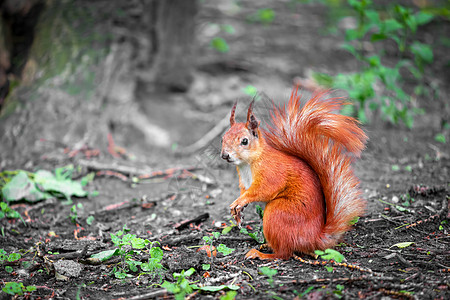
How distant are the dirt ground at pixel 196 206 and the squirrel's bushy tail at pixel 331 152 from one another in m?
0.20

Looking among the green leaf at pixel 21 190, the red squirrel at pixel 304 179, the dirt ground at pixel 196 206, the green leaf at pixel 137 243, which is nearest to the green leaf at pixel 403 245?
the dirt ground at pixel 196 206

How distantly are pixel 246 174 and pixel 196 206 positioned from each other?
1031 mm

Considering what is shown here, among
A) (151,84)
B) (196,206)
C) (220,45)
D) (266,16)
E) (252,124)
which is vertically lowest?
(196,206)

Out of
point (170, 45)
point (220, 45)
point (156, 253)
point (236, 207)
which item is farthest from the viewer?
point (220, 45)

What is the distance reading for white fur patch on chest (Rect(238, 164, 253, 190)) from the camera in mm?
2426

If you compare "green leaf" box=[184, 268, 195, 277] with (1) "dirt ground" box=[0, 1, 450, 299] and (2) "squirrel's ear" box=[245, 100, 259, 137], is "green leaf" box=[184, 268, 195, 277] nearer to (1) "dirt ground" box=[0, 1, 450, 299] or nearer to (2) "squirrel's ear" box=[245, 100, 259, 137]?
(1) "dirt ground" box=[0, 1, 450, 299]

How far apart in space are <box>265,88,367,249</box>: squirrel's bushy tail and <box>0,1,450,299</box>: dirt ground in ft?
0.65

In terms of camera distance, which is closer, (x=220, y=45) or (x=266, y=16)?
(x=220, y=45)

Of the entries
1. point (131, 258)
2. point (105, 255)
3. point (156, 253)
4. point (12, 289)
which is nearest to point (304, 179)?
point (156, 253)

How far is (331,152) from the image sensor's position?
91.6 inches

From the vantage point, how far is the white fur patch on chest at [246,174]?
2.43m

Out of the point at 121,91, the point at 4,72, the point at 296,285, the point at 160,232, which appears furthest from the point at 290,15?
the point at 296,285

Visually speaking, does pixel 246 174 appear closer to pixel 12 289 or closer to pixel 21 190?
pixel 12 289

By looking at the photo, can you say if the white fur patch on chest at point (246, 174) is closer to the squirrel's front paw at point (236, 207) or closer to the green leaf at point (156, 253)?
the squirrel's front paw at point (236, 207)
